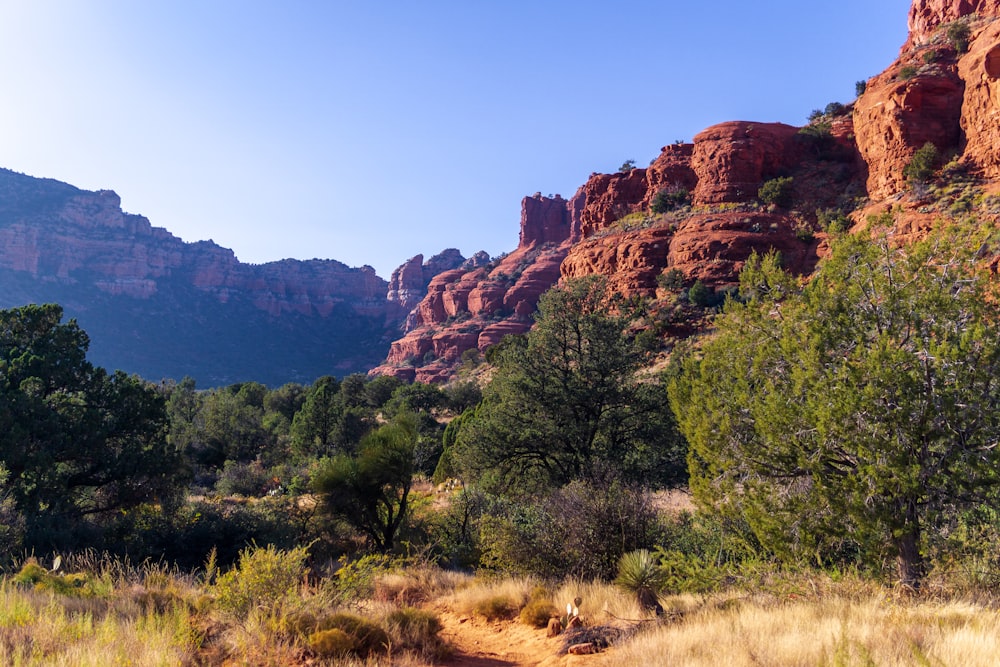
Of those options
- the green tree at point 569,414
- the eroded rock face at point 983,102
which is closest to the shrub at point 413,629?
the green tree at point 569,414

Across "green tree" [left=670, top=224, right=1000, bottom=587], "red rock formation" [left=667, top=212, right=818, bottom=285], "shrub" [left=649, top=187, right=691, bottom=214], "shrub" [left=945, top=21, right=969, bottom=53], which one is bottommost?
"green tree" [left=670, top=224, right=1000, bottom=587]

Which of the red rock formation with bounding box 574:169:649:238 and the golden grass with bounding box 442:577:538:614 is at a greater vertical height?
the red rock formation with bounding box 574:169:649:238

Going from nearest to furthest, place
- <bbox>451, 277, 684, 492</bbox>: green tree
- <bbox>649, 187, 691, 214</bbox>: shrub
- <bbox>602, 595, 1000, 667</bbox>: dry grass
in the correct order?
<bbox>602, 595, 1000, 667</bbox>: dry grass
<bbox>451, 277, 684, 492</bbox>: green tree
<bbox>649, 187, 691, 214</bbox>: shrub

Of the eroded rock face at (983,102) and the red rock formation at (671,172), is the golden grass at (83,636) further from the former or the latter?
the red rock formation at (671,172)

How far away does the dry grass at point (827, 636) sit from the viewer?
152 inches

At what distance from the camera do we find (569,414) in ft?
50.4

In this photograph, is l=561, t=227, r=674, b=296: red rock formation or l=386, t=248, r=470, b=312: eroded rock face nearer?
l=561, t=227, r=674, b=296: red rock formation

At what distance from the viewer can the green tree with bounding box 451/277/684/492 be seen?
585 inches

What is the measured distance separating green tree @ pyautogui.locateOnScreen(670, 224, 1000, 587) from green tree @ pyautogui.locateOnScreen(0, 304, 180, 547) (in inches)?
548

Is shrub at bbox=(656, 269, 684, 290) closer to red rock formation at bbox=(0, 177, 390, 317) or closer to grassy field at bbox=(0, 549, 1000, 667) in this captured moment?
grassy field at bbox=(0, 549, 1000, 667)

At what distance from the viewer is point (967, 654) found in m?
3.79

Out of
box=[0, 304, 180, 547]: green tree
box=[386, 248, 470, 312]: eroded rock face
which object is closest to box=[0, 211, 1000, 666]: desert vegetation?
box=[0, 304, 180, 547]: green tree

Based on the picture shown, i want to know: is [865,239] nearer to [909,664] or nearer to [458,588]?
[909,664]

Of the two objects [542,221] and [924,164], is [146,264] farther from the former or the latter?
[924,164]
